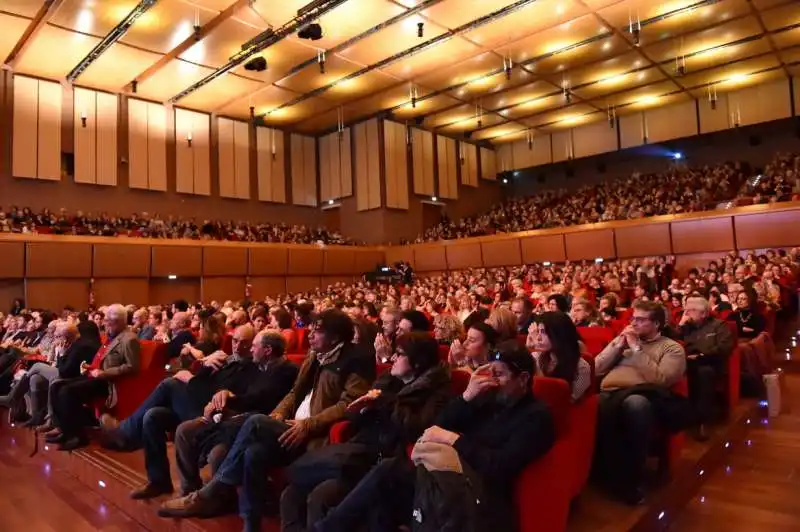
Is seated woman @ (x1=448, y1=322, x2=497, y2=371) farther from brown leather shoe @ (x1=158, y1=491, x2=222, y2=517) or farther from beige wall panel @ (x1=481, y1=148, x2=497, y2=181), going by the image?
beige wall panel @ (x1=481, y1=148, x2=497, y2=181)

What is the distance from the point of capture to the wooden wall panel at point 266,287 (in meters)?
13.1

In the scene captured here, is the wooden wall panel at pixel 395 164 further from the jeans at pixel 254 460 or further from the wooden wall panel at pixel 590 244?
the jeans at pixel 254 460

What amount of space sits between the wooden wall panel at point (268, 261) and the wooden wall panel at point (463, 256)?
424 centimetres

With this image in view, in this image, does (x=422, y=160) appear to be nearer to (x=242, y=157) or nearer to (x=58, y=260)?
(x=242, y=157)

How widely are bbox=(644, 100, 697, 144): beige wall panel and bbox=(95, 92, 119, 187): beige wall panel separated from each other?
1390 centimetres

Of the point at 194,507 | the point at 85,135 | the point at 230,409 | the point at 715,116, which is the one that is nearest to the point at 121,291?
the point at 85,135

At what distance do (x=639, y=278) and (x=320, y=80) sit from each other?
795cm

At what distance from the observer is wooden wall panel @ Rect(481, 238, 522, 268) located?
13492mm

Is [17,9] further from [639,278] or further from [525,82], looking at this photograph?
[639,278]

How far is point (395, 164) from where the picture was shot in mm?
15094

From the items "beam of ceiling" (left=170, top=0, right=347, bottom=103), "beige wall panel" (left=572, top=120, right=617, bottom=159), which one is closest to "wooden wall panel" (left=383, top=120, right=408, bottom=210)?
"beam of ceiling" (left=170, top=0, right=347, bottom=103)

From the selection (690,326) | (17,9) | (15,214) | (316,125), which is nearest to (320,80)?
(316,125)

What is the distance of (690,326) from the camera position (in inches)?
141

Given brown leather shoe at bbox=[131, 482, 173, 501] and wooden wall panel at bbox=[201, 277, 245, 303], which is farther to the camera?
wooden wall panel at bbox=[201, 277, 245, 303]
